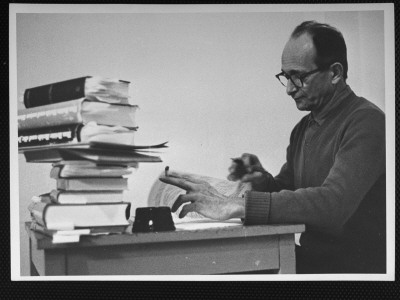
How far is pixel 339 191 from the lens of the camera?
61.1 inches

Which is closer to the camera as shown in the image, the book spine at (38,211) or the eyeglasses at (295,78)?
the book spine at (38,211)

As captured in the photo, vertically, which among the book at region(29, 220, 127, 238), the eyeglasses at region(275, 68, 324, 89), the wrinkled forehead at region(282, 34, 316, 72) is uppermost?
the wrinkled forehead at region(282, 34, 316, 72)

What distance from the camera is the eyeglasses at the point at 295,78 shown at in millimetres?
1604

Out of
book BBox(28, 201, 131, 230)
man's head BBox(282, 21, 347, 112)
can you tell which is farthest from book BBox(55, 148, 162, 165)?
man's head BBox(282, 21, 347, 112)

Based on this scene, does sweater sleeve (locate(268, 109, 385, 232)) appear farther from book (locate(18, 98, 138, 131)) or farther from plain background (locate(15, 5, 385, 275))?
book (locate(18, 98, 138, 131))

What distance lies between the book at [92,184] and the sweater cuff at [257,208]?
1.15 feet

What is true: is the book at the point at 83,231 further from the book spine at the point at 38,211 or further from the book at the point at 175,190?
the book at the point at 175,190

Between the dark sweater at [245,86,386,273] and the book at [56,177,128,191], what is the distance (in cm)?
37

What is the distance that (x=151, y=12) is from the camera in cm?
164

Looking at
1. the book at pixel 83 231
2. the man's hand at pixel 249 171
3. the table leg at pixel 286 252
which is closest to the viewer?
the book at pixel 83 231

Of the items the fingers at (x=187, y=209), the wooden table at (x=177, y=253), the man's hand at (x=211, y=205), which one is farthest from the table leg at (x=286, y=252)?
the fingers at (x=187, y=209)

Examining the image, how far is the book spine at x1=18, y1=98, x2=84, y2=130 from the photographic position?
1.40 meters

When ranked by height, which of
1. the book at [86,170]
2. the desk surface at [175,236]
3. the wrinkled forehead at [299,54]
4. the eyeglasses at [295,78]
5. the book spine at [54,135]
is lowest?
the desk surface at [175,236]

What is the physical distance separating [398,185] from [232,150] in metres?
0.52
